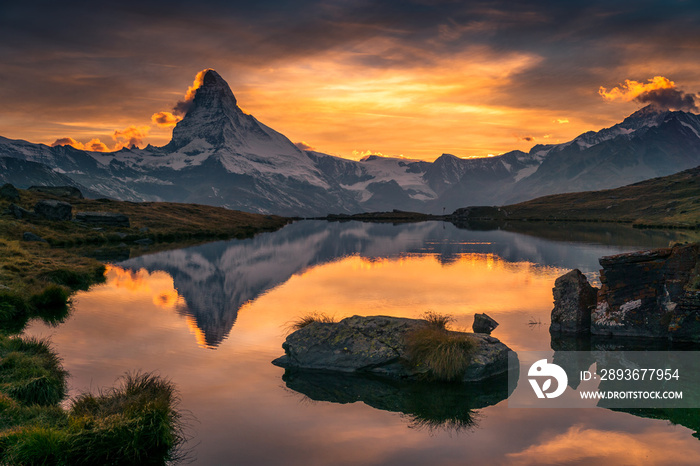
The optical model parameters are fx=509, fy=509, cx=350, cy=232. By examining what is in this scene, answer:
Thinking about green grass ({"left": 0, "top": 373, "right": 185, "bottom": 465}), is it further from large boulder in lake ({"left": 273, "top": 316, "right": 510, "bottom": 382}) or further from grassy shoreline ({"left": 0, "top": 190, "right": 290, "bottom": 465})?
large boulder in lake ({"left": 273, "top": 316, "right": 510, "bottom": 382})

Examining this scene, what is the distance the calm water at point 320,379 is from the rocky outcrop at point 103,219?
177 ft

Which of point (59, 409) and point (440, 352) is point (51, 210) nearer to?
point (59, 409)

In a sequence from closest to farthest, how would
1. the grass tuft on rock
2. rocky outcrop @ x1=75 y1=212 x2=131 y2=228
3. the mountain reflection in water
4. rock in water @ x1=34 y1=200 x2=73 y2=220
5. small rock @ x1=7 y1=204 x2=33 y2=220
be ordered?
the grass tuft on rock
the mountain reflection in water
small rock @ x1=7 y1=204 x2=33 y2=220
rock in water @ x1=34 y1=200 x2=73 y2=220
rocky outcrop @ x1=75 y1=212 x2=131 y2=228

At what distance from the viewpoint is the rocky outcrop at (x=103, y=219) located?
104 meters

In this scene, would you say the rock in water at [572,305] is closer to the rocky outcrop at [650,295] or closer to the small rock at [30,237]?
the rocky outcrop at [650,295]

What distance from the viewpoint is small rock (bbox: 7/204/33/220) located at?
292 feet

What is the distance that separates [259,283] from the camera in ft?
171

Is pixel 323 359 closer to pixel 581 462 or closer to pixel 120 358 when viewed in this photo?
pixel 120 358

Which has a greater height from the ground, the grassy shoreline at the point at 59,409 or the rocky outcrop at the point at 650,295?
the rocky outcrop at the point at 650,295

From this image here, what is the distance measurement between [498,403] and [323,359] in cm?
825

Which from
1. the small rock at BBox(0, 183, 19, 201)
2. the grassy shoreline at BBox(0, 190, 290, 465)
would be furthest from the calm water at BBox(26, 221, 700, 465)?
the small rock at BBox(0, 183, 19, 201)

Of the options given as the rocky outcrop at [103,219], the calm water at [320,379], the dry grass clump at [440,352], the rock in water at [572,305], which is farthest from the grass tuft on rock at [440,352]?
the rocky outcrop at [103,219]

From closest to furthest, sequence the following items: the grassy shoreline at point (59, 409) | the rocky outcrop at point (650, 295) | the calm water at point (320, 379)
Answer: the grassy shoreline at point (59, 409)
the calm water at point (320, 379)
the rocky outcrop at point (650, 295)

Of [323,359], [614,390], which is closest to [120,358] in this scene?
[323,359]
